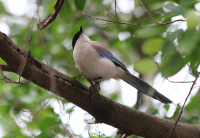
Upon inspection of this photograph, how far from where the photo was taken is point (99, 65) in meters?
3.27

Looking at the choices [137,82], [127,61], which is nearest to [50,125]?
[137,82]

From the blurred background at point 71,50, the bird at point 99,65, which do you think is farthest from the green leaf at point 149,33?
the bird at point 99,65

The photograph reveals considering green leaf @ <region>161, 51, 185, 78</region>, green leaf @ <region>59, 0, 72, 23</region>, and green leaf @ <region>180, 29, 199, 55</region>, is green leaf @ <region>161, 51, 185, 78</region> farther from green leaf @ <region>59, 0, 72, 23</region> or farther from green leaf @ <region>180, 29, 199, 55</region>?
green leaf @ <region>59, 0, 72, 23</region>

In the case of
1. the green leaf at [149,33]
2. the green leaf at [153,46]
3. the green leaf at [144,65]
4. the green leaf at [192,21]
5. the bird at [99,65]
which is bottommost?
the bird at [99,65]

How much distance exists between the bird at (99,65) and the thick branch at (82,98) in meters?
0.47

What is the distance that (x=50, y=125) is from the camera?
313 cm

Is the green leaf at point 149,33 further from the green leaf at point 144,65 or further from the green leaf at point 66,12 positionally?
the green leaf at point 66,12

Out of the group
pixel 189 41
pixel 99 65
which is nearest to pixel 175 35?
pixel 189 41

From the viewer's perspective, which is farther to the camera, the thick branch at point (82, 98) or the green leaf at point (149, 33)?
the thick branch at point (82, 98)

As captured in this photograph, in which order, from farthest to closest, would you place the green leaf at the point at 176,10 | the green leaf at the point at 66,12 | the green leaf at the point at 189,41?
the green leaf at the point at 66,12 → the green leaf at the point at 176,10 → the green leaf at the point at 189,41

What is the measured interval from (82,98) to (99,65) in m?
0.83

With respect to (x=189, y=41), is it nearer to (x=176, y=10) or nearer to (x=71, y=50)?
(x=176, y=10)

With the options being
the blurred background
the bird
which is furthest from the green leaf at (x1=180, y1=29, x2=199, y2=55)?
the bird

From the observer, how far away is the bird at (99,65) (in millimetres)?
3260
